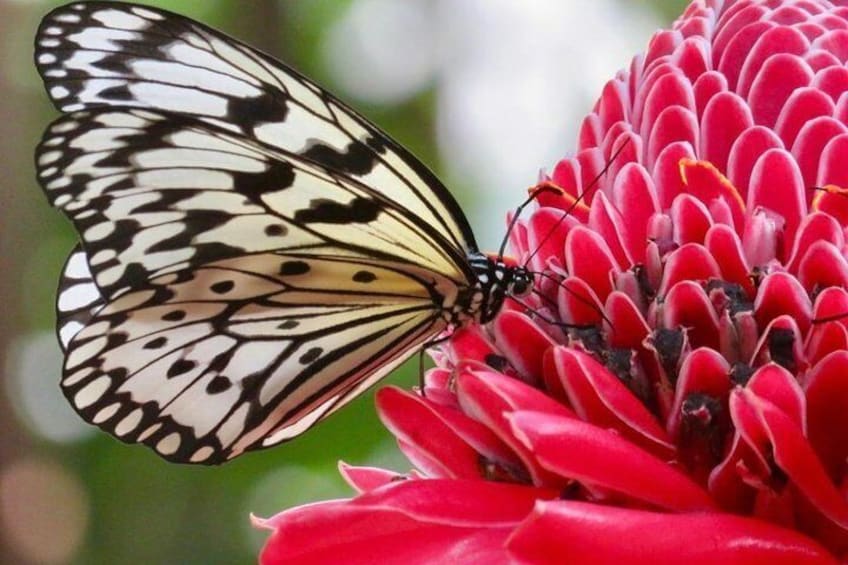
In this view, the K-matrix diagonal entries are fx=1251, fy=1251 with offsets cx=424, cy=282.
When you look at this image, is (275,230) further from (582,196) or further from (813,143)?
(813,143)

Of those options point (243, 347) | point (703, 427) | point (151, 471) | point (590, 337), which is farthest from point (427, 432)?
point (151, 471)

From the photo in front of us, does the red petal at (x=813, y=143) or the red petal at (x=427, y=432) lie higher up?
the red petal at (x=813, y=143)

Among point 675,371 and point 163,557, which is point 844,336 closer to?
point 675,371

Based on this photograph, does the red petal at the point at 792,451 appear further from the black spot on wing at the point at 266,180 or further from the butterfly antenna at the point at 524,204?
the black spot on wing at the point at 266,180

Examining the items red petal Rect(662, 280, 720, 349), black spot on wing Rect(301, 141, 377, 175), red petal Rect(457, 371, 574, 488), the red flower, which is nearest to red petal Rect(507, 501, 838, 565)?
the red flower

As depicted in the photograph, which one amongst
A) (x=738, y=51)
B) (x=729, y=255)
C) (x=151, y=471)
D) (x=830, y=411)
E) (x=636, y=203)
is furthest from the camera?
(x=151, y=471)

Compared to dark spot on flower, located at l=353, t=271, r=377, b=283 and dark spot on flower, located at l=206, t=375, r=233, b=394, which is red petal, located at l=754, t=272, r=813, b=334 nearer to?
dark spot on flower, located at l=353, t=271, r=377, b=283

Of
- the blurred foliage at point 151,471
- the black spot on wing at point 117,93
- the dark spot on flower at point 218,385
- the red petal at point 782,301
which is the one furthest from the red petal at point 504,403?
the blurred foliage at point 151,471

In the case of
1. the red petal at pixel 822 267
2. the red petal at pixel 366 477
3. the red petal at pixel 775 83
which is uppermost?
the red petal at pixel 775 83
